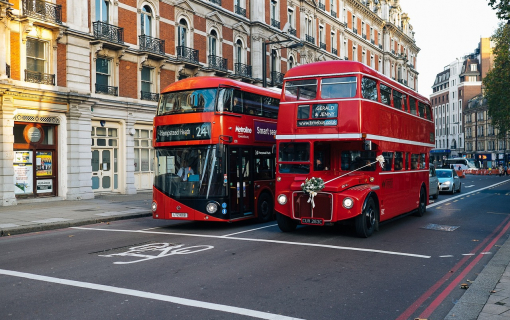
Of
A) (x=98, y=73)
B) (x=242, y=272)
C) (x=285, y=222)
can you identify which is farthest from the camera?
(x=98, y=73)

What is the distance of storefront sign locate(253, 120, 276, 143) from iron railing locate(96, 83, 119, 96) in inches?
475

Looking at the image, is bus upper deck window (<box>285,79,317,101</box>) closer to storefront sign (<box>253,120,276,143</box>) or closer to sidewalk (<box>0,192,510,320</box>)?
storefront sign (<box>253,120,276,143</box>)

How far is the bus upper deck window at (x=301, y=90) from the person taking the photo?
460 inches

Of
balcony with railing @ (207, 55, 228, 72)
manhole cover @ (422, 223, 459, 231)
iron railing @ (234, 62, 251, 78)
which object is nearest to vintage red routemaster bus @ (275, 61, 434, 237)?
manhole cover @ (422, 223, 459, 231)

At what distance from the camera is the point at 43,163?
2119cm

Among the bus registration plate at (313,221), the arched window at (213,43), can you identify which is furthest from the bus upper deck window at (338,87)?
the arched window at (213,43)

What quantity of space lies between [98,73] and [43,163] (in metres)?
5.36

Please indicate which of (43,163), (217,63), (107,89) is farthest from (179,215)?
(217,63)

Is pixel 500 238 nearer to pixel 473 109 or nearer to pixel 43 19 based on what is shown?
pixel 43 19

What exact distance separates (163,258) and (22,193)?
1392 centimetres

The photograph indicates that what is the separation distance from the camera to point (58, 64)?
21516 mm

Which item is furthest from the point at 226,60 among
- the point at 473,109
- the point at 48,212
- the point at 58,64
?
the point at 473,109

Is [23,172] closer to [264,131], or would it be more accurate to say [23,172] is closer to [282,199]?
[264,131]

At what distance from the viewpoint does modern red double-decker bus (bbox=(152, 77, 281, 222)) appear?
40.9ft
